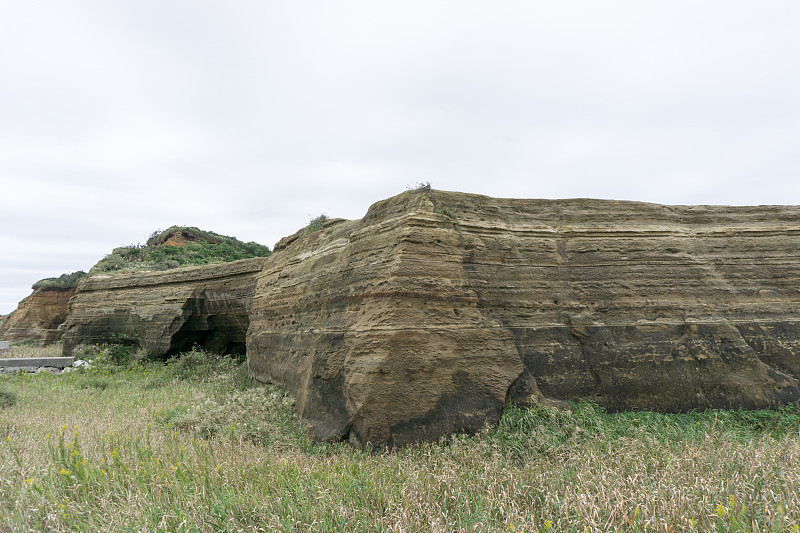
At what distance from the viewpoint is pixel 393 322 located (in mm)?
5883

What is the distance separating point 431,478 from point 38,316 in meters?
30.4

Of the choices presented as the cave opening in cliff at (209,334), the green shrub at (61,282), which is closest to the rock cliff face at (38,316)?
the green shrub at (61,282)

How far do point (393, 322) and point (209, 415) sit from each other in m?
3.64

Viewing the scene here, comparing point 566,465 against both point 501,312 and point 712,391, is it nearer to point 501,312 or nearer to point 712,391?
point 501,312

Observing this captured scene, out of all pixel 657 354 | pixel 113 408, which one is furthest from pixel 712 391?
pixel 113 408

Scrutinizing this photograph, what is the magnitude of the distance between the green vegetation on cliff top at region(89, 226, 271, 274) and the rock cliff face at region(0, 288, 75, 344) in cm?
410

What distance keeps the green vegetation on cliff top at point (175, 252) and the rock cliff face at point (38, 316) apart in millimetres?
4102

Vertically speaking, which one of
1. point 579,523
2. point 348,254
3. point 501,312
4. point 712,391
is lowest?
point 712,391

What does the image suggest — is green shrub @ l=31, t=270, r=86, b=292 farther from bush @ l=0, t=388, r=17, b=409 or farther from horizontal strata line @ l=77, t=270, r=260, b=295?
bush @ l=0, t=388, r=17, b=409

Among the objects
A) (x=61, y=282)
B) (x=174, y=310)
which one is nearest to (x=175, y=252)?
(x=61, y=282)

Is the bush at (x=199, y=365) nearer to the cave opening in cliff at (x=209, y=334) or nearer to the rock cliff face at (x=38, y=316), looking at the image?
the cave opening in cliff at (x=209, y=334)

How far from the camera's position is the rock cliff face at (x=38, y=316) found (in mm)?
25500

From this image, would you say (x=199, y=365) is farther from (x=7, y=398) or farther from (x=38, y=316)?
(x=38, y=316)

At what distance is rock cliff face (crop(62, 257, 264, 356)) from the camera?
13.8m
